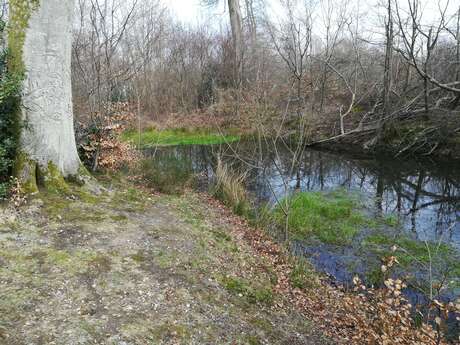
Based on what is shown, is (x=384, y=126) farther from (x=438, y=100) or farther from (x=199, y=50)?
(x=199, y=50)

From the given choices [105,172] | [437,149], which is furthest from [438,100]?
[105,172]

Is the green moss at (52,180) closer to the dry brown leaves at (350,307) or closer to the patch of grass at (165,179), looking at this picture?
the patch of grass at (165,179)

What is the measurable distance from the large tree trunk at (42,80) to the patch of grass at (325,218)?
12.8ft

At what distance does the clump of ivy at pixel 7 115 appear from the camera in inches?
181

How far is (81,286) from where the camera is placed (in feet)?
11.0

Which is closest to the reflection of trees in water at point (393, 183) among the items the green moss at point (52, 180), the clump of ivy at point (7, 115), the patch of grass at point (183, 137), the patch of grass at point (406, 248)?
the patch of grass at point (406, 248)

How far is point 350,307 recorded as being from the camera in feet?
11.5

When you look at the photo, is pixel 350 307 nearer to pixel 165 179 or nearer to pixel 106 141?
pixel 165 179

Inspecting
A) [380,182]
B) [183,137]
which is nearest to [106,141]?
[380,182]

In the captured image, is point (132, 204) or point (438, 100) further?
point (438, 100)

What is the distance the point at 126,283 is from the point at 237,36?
18.2 m

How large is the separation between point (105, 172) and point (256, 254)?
4221mm

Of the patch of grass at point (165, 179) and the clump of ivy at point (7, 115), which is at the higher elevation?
the clump of ivy at point (7, 115)

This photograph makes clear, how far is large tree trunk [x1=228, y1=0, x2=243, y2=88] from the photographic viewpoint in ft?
62.4
